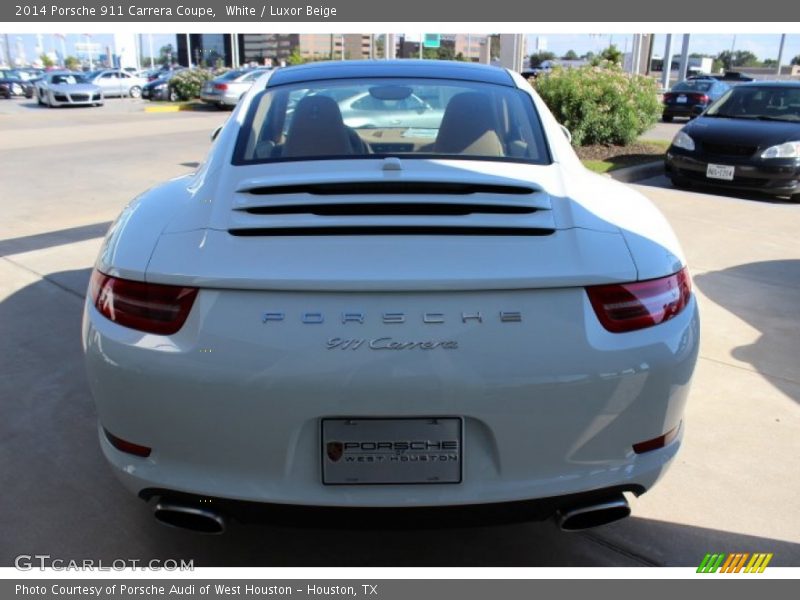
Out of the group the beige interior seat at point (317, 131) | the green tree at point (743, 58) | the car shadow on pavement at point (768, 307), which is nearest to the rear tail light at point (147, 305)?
the beige interior seat at point (317, 131)

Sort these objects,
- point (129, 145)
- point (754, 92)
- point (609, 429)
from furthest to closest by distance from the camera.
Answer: point (129, 145) < point (754, 92) < point (609, 429)

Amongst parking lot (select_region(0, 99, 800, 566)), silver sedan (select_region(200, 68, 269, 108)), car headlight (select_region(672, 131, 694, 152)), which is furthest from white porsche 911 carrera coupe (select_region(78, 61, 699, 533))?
silver sedan (select_region(200, 68, 269, 108))

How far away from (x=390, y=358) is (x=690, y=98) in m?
22.7

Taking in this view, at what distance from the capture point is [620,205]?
244 centimetres

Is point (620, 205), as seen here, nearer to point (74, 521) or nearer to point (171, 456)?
point (171, 456)

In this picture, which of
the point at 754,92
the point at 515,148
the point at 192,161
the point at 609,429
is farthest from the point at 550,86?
the point at 609,429

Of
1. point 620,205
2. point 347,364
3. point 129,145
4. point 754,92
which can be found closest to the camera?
point 347,364

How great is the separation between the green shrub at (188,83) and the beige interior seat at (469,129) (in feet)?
94.4

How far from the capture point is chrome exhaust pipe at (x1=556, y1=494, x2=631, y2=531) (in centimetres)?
208

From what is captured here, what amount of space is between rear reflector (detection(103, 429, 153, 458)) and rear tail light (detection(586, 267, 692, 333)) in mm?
1337

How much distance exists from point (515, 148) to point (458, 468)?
1470 millimetres

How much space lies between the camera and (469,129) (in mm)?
3000

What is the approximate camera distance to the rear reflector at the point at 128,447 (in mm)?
2062

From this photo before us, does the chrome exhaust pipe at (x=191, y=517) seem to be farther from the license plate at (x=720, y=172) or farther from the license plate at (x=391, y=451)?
the license plate at (x=720, y=172)
